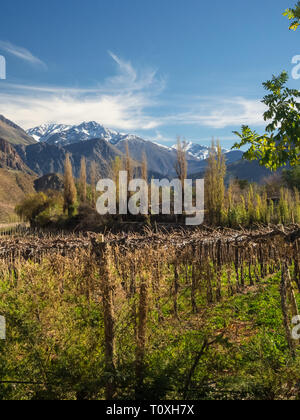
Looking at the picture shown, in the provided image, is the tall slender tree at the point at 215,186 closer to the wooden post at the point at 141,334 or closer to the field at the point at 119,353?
the field at the point at 119,353

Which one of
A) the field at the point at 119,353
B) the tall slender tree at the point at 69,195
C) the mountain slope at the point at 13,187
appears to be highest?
the mountain slope at the point at 13,187

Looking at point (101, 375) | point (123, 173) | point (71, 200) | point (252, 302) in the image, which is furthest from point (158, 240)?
point (71, 200)

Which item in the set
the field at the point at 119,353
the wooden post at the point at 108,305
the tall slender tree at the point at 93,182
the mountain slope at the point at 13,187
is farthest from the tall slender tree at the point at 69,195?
the mountain slope at the point at 13,187

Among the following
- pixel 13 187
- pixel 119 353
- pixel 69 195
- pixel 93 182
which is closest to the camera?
pixel 119 353

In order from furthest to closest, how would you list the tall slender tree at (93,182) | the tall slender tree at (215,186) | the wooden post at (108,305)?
the tall slender tree at (93,182)
the tall slender tree at (215,186)
the wooden post at (108,305)

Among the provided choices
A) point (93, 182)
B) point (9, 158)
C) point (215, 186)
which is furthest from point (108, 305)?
point (9, 158)

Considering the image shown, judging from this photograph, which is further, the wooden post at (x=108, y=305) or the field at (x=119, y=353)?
the wooden post at (x=108, y=305)

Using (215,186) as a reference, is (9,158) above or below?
above

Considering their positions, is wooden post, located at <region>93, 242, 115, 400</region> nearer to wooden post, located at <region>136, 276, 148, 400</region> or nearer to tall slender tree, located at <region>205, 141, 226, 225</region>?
wooden post, located at <region>136, 276, 148, 400</region>

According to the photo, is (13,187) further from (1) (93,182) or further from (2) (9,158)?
(2) (9,158)

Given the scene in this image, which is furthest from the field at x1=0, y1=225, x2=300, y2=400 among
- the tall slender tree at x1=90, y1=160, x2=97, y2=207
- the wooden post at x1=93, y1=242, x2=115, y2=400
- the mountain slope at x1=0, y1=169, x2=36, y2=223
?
the mountain slope at x1=0, y1=169, x2=36, y2=223

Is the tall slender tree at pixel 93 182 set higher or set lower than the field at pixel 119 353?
higher

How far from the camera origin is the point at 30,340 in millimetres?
3049

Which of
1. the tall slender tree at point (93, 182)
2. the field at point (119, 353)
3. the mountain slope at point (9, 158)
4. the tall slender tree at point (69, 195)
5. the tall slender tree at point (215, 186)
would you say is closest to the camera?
the field at point (119, 353)
